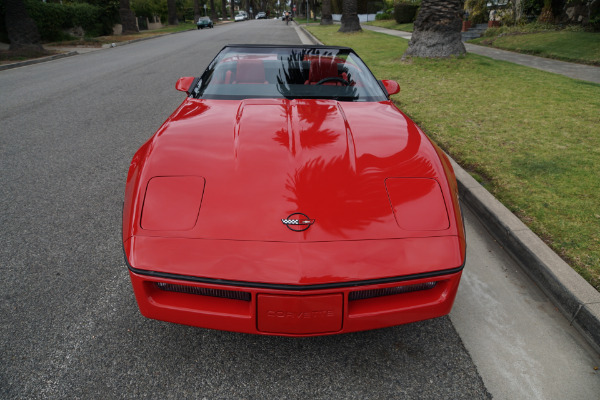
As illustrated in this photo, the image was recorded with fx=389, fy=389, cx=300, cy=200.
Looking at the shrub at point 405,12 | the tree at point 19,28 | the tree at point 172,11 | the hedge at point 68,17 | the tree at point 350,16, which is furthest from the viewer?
the tree at point 172,11

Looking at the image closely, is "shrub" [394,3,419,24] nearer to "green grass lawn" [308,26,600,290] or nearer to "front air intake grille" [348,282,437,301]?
"green grass lawn" [308,26,600,290]

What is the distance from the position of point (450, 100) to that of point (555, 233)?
162 inches

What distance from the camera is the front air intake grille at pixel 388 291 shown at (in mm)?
1627

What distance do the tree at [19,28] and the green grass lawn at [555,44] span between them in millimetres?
17878

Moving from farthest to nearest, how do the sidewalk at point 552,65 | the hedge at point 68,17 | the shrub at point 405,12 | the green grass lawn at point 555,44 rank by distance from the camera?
the shrub at point 405,12 < the hedge at point 68,17 < the green grass lawn at point 555,44 < the sidewalk at point 552,65

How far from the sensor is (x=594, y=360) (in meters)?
1.92

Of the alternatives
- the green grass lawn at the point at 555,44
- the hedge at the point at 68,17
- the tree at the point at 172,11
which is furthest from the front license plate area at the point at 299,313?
the tree at the point at 172,11

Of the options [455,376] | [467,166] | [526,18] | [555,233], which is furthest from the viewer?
[526,18]

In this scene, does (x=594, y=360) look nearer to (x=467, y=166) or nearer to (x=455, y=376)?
(x=455, y=376)

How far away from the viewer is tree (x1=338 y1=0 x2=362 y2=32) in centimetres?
2081

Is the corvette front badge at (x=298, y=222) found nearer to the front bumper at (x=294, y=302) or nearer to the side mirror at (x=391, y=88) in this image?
the front bumper at (x=294, y=302)

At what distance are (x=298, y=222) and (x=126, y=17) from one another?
30416mm

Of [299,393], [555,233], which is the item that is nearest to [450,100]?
[555,233]

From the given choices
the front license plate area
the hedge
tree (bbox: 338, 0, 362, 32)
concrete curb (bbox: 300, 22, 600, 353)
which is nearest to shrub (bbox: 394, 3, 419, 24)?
tree (bbox: 338, 0, 362, 32)
